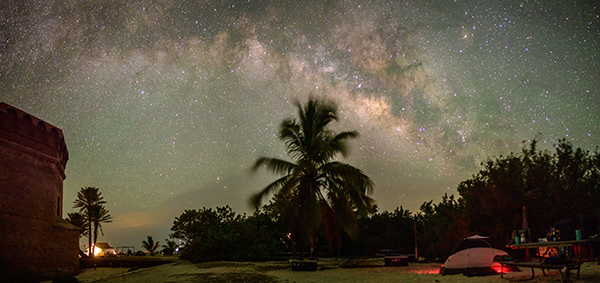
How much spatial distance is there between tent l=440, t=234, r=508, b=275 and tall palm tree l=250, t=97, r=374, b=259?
6.29 metres

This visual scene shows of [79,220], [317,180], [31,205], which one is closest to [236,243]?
[317,180]

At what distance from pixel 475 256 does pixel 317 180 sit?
29.0ft

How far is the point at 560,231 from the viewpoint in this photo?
1000cm

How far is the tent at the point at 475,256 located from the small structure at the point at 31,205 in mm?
18566

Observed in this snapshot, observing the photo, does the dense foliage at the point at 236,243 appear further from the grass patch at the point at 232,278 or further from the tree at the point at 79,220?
the tree at the point at 79,220

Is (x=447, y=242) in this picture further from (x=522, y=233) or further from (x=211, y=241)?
(x=211, y=241)

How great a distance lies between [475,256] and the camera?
12648mm

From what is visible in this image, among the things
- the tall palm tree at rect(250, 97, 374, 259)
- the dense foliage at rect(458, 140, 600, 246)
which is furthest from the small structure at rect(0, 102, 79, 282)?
the dense foliage at rect(458, 140, 600, 246)

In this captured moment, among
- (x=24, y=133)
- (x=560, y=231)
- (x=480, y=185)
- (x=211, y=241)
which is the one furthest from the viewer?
(x=211, y=241)

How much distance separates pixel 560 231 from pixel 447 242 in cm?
1205

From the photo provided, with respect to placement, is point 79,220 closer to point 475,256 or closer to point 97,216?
point 97,216

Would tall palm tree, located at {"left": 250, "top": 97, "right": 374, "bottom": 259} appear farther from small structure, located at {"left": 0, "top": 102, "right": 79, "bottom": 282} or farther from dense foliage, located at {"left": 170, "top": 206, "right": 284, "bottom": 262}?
small structure, located at {"left": 0, "top": 102, "right": 79, "bottom": 282}

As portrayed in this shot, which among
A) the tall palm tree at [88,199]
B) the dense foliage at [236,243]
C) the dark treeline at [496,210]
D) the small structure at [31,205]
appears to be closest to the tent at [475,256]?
the dark treeline at [496,210]

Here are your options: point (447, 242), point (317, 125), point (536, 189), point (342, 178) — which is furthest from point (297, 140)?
point (536, 189)
